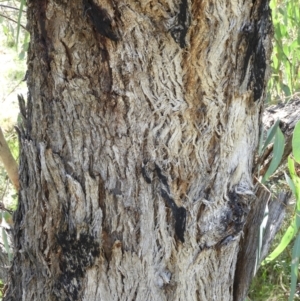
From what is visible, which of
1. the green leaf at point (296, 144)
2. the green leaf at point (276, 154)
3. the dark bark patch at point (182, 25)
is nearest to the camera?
the dark bark patch at point (182, 25)

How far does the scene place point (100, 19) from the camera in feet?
2.10

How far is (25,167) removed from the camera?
2.50 feet

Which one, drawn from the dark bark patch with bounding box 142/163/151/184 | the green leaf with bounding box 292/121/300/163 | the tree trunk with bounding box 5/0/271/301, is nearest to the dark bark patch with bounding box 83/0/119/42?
the tree trunk with bounding box 5/0/271/301

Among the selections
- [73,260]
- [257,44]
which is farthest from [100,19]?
[73,260]

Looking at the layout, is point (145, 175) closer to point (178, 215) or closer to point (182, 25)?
point (178, 215)

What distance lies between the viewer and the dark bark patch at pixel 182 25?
632 millimetres

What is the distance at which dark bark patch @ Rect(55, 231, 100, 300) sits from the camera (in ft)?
2.29

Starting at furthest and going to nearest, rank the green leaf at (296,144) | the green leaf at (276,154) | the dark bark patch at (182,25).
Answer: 1. the green leaf at (276,154)
2. the green leaf at (296,144)
3. the dark bark patch at (182,25)

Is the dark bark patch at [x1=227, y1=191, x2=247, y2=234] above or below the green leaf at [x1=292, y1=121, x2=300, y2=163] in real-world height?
below

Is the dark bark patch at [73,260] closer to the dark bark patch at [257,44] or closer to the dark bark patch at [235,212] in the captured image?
the dark bark patch at [235,212]

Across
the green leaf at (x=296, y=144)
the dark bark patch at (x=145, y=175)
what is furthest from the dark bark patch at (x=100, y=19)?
the green leaf at (x=296, y=144)

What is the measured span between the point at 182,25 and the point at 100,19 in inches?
3.7

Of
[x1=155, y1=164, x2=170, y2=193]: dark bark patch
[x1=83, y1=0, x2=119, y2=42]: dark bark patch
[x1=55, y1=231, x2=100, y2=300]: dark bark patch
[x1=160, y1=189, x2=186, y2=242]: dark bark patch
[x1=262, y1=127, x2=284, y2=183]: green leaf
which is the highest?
[x1=83, y1=0, x2=119, y2=42]: dark bark patch

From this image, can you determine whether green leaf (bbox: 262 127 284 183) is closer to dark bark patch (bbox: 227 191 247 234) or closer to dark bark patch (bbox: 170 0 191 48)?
dark bark patch (bbox: 227 191 247 234)
